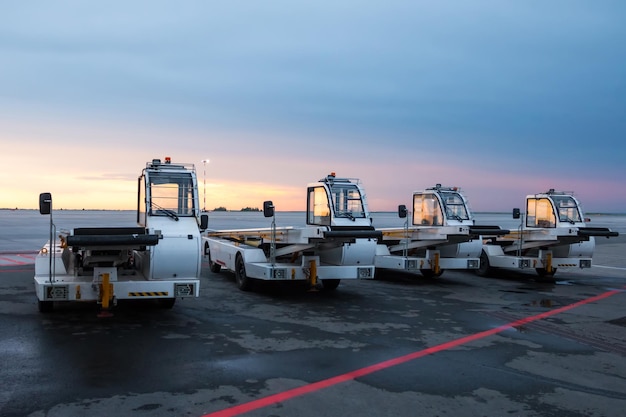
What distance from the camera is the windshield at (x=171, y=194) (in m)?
10.7

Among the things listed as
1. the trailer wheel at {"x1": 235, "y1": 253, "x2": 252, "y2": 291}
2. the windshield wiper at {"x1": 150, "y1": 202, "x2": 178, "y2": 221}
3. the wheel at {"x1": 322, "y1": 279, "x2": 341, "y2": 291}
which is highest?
the windshield wiper at {"x1": 150, "y1": 202, "x2": 178, "y2": 221}

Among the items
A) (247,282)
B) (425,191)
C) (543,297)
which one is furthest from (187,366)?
(425,191)

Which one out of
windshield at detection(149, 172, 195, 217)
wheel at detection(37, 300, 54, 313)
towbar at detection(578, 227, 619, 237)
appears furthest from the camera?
towbar at detection(578, 227, 619, 237)

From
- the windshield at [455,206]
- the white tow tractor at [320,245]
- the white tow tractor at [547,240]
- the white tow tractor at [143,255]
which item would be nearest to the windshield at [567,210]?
the white tow tractor at [547,240]

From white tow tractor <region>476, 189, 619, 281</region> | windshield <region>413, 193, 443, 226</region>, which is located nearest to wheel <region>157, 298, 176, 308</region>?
windshield <region>413, 193, 443, 226</region>

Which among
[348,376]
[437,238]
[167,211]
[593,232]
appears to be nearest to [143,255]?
[167,211]

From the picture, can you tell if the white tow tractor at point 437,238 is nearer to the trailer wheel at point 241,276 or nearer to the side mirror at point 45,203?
the trailer wheel at point 241,276

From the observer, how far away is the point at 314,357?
7.75m

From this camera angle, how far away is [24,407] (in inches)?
221

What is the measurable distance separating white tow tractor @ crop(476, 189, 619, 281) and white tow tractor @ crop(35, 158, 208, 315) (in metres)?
11.1

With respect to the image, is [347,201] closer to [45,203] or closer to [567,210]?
[45,203]

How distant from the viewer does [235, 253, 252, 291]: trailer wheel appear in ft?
45.8

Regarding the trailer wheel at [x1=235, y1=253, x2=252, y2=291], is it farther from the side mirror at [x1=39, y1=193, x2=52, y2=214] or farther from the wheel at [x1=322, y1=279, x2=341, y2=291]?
the side mirror at [x1=39, y1=193, x2=52, y2=214]

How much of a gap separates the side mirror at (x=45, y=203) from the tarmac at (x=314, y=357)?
6.24ft
